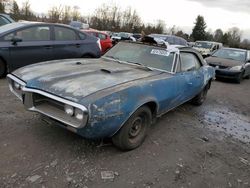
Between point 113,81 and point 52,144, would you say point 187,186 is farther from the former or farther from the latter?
point 52,144

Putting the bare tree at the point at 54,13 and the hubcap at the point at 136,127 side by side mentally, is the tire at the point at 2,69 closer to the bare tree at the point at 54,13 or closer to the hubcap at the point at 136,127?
the hubcap at the point at 136,127

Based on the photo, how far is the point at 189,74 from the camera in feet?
16.7

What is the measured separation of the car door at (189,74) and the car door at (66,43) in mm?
3681

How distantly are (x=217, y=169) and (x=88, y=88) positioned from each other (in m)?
2.12

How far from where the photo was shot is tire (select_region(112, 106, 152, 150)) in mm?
3480

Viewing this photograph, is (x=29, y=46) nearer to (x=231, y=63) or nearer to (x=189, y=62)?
(x=189, y=62)

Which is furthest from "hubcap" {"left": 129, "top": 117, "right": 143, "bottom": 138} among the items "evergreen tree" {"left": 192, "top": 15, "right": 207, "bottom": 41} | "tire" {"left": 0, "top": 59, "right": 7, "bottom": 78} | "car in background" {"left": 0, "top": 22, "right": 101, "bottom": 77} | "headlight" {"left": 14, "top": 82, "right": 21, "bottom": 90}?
"evergreen tree" {"left": 192, "top": 15, "right": 207, "bottom": 41}

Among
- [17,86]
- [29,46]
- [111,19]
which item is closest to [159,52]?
[17,86]

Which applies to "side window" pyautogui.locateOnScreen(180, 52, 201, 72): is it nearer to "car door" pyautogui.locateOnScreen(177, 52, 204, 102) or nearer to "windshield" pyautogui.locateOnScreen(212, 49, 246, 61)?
"car door" pyautogui.locateOnScreen(177, 52, 204, 102)

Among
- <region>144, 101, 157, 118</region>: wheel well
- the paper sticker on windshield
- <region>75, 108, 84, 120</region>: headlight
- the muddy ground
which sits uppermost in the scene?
the paper sticker on windshield

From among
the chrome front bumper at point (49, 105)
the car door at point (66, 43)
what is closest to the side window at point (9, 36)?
the car door at point (66, 43)

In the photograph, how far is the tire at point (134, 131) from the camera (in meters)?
3.48

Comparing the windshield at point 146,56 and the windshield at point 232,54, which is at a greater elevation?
the windshield at point 146,56

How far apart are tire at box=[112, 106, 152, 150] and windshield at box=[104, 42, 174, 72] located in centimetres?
114
